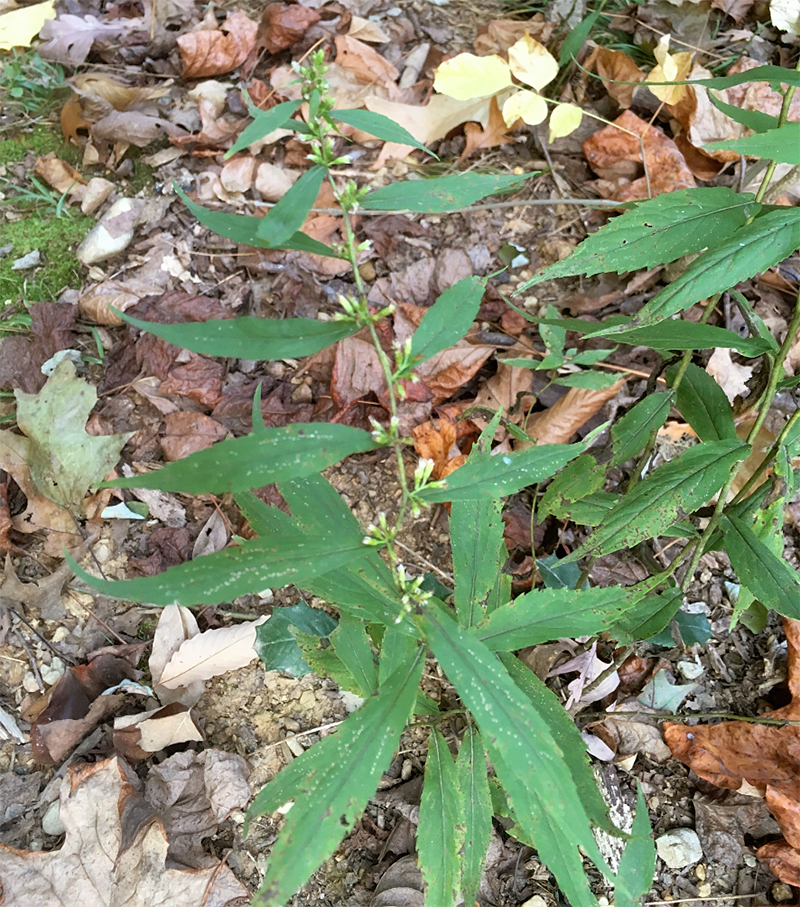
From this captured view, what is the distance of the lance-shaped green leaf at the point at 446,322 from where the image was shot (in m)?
1.12

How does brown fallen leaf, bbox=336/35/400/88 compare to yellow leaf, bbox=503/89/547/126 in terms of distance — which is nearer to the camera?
yellow leaf, bbox=503/89/547/126

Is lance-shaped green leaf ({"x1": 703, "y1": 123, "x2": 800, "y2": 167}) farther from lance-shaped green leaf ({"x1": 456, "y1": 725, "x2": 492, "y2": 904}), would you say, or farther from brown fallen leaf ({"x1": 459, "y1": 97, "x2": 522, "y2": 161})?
brown fallen leaf ({"x1": 459, "y1": 97, "x2": 522, "y2": 161})

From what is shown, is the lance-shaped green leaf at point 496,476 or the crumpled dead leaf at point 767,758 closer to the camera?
the lance-shaped green leaf at point 496,476

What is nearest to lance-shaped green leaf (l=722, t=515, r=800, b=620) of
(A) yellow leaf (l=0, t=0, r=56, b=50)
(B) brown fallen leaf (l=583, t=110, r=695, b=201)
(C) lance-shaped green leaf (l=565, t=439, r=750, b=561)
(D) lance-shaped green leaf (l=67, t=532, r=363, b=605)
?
(C) lance-shaped green leaf (l=565, t=439, r=750, b=561)

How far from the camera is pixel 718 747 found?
185cm

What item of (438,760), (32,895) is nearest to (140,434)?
(32,895)

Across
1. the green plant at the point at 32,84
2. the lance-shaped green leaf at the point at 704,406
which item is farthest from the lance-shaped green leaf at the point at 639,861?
the green plant at the point at 32,84

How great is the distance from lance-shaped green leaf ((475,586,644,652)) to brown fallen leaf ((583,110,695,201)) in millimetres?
1753

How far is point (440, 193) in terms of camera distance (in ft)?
3.53

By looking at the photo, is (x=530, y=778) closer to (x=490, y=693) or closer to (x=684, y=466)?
(x=490, y=693)

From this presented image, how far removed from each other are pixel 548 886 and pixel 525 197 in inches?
87.3

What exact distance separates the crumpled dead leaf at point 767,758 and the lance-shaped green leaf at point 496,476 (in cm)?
117

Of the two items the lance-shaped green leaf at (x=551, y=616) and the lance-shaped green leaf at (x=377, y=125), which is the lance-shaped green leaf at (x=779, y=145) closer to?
the lance-shaped green leaf at (x=377, y=125)

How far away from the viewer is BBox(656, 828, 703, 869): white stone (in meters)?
1.76
